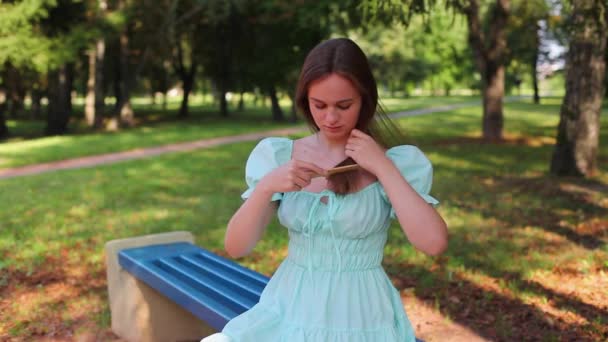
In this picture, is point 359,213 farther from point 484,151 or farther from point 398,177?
point 484,151

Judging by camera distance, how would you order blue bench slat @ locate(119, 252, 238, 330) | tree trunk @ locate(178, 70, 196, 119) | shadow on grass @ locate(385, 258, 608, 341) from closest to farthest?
blue bench slat @ locate(119, 252, 238, 330) → shadow on grass @ locate(385, 258, 608, 341) → tree trunk @ locate(178, 70, 196, 119)

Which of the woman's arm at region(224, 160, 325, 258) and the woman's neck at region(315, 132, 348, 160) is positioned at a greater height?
the woman's neck at region(315, 132, 348, 160)

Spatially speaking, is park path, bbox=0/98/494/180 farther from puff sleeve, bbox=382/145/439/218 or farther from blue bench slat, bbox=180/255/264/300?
puff sleeve, bbox=382/145/439/218

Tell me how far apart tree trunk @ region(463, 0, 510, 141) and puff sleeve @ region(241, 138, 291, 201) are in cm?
1302

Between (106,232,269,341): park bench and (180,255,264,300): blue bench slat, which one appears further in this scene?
(106,232,269,341): park bench

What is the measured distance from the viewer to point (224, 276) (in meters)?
3.43

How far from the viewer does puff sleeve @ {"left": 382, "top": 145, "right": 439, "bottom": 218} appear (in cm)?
184

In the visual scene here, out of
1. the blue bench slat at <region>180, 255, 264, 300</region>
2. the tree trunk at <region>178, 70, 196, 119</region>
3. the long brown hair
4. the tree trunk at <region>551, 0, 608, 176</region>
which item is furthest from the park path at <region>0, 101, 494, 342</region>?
the tree trunk at <region>178, 70, 196, 119</region>

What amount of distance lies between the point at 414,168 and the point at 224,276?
1.81 metres

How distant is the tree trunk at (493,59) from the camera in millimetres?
14789

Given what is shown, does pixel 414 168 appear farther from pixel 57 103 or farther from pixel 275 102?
pixel 275 102

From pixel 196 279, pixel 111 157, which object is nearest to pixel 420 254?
pixel 196 279

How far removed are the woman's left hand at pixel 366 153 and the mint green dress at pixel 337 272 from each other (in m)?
0.13

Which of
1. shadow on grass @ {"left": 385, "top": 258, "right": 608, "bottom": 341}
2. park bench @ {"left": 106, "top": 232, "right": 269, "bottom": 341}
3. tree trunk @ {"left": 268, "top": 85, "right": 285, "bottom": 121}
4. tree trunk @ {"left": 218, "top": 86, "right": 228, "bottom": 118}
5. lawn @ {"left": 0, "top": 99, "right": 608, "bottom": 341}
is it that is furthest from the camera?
tree trunk @ {"left": 218, "top": 86, "right": 228, "bottom": 118}
